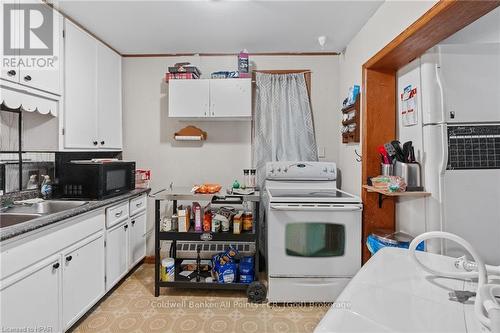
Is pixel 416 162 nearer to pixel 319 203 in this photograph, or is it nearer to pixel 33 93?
pixel 319 203

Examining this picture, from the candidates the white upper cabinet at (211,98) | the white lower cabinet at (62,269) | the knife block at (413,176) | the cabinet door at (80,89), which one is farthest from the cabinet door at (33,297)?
the knife block at (413,176)

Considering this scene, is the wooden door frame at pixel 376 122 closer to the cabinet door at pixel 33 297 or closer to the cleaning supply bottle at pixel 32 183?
the cabinet door at pixel 33 297

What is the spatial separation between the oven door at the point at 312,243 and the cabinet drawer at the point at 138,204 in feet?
4.46

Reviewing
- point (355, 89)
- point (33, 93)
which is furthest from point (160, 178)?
point (355, 89)

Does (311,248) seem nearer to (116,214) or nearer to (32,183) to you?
(116,214)

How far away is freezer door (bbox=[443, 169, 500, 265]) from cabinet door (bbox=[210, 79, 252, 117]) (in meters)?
1.75

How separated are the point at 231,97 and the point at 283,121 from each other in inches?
24.1

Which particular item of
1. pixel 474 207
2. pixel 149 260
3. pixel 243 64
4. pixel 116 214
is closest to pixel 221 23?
pixel 243 64

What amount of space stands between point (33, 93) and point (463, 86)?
2816mm

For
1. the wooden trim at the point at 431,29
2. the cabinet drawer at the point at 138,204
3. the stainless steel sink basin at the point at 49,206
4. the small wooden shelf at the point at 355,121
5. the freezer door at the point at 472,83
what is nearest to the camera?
the wooden trim at the point at 431,29

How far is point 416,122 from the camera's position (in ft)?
5.77

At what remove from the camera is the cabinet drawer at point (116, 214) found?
209 cm

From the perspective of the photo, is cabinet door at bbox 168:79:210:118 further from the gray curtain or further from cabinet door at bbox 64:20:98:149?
cabinet door at bbox 64:20:98:149

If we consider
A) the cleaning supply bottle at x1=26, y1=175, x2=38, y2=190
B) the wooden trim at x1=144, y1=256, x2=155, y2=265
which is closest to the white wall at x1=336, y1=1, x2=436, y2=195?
the wooden trim at x1=144, y1=256, x2=155, y2=265
